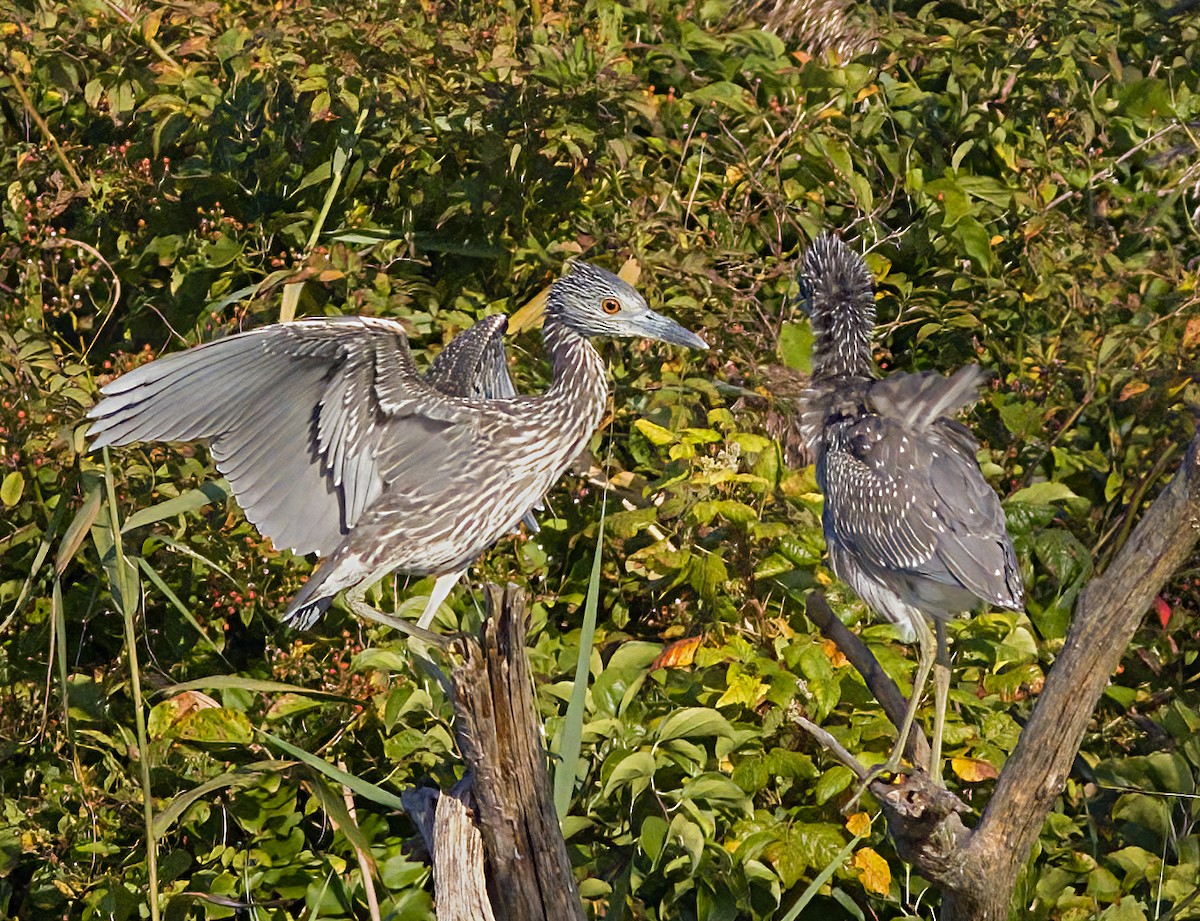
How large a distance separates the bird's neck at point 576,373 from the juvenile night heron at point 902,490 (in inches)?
30.1

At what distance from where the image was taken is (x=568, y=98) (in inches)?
215

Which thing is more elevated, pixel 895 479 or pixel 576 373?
pixel 895 479

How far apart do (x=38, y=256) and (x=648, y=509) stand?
94.0 inches

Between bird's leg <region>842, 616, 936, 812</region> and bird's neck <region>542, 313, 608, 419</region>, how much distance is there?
1078 millimetres

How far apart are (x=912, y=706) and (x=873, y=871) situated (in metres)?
0.59

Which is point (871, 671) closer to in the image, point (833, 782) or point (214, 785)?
point (833, 782)

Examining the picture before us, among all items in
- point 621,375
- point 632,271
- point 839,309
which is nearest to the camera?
point 839,309

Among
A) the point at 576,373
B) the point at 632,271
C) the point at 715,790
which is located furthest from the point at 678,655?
the point at 632,271

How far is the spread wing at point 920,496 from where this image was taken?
13.4 feet

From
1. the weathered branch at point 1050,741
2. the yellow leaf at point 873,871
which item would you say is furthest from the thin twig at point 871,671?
the weathered branch at point 1050,741

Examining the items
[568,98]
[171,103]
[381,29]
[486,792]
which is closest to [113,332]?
[171,103]

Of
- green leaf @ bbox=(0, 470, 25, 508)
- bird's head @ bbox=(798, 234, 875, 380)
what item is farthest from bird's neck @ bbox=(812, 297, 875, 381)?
green leaf @ bbox=(0, 470, 25, 508)

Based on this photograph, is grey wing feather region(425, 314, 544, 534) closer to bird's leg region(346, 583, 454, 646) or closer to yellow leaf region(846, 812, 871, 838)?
bird's leg region(346, 583, 454, 646)

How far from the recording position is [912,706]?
391 cm
